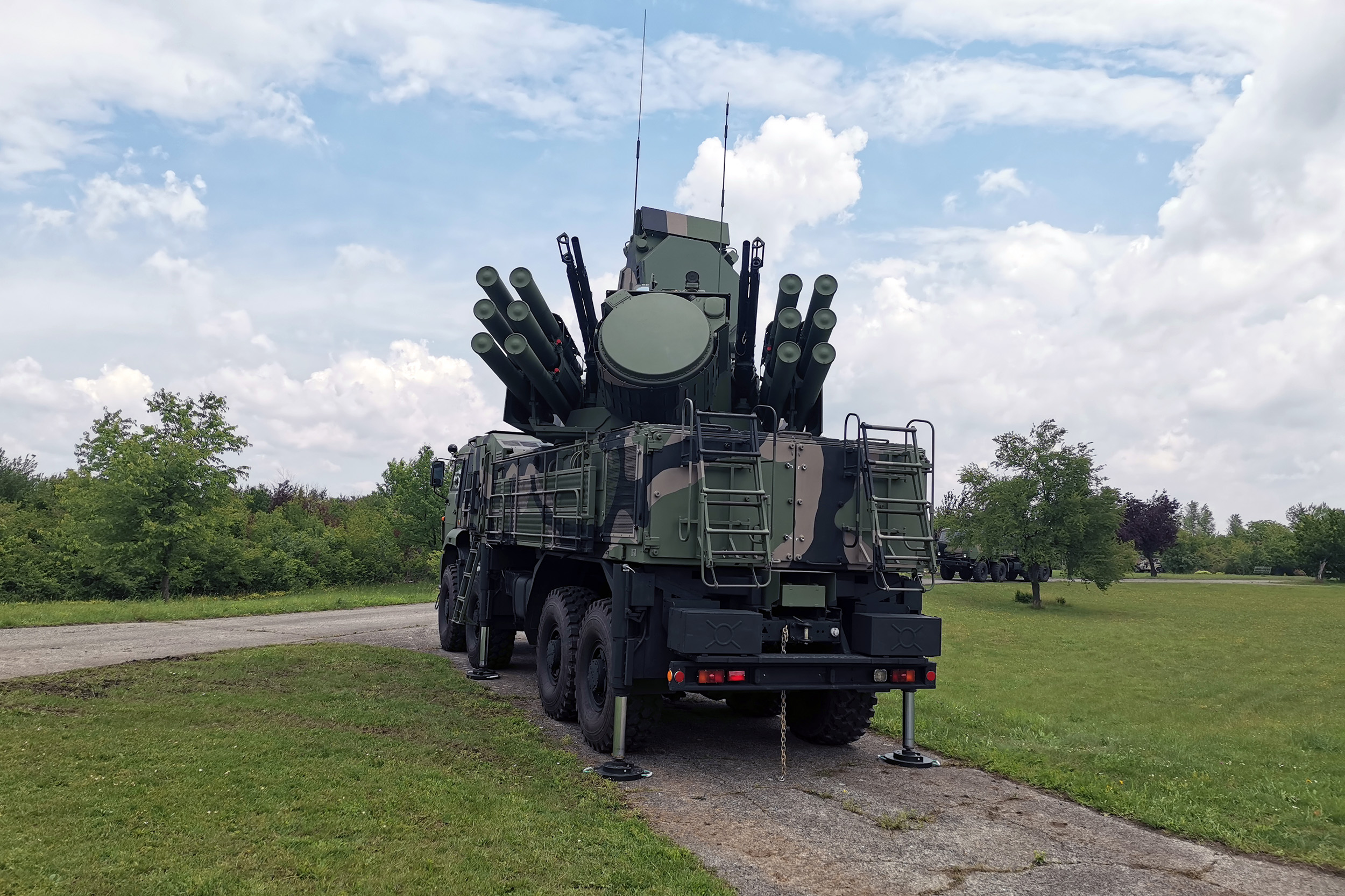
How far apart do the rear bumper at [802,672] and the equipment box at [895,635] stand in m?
0.07

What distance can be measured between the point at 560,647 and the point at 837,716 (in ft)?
8.69

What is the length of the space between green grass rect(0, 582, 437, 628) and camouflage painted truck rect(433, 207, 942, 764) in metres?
11.5

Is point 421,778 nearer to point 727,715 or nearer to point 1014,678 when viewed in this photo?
point 727,715

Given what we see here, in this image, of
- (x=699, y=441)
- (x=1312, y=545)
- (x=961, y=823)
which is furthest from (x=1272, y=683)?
(x=1312, y=545)

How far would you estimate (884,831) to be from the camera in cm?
583

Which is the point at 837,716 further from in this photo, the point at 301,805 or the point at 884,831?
the point at 301,805

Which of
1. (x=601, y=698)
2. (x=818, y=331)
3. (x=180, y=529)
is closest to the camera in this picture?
(x=601, y=698)

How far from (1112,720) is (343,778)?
8461 mm

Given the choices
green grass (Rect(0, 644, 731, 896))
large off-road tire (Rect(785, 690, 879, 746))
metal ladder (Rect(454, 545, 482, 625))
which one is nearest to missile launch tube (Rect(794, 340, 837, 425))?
large off-road tire (Rect(785, 690, 879, 746))

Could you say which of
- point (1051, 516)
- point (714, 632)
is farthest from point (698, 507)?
point (1051, 516)

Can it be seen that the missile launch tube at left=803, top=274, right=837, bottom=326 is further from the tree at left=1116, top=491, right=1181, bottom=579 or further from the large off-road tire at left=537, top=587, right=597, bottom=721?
the tree at left=1116, top=491, right=1181, bottom=579

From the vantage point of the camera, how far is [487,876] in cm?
465

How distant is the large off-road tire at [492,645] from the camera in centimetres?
1191

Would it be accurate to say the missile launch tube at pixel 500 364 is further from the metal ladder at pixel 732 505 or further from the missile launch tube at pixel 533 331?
the metal ladder at pixel 732 505
